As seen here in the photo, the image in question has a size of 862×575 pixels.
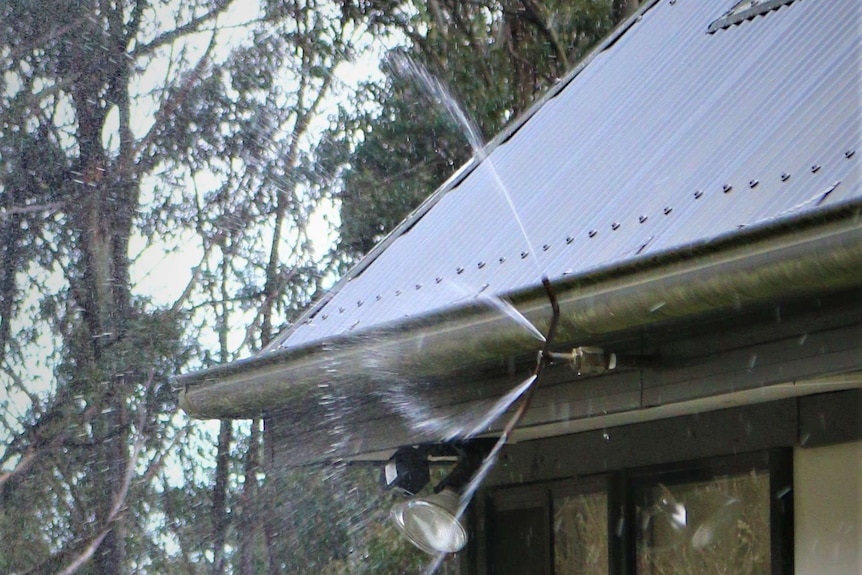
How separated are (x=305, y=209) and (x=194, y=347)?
1715 millimetres

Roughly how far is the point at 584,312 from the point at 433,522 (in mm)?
996

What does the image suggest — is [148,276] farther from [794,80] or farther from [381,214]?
[794,80]

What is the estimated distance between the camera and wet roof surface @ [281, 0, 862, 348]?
8.17 feet

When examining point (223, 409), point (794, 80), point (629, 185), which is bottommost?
point (223, 409)

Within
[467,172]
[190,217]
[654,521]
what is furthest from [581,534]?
[190,217]

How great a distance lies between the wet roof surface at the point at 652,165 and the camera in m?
2.49

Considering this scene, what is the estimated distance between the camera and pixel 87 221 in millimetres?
12281

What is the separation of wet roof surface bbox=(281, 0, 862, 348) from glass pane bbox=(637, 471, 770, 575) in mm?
750

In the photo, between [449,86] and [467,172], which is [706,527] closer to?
[467,172]

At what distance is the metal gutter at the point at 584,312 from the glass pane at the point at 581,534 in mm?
832

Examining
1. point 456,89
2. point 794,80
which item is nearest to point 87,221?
point 456,89

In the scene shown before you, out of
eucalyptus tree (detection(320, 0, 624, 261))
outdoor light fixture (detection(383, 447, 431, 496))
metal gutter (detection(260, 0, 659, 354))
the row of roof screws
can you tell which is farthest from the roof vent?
eucalyptus tree (detection(320, 0, 624, 261))

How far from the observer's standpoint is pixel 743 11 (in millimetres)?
3691

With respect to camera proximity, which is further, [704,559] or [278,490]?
[278,490]
